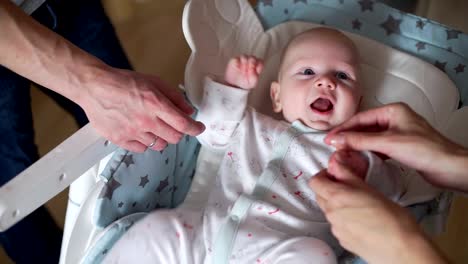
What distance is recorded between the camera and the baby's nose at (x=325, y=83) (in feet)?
3.54

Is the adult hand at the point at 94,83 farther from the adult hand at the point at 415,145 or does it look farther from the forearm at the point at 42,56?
the adult hand at the point at 415,145

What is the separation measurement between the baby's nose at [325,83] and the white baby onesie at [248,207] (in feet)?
0.31

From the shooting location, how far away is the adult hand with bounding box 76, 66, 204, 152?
0.90 metres

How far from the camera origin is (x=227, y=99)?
3.65 ft

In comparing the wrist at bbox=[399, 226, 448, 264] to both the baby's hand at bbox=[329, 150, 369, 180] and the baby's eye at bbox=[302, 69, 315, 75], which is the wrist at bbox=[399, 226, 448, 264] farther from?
the baby's eye at bbox=[302, 69, 315, 75]

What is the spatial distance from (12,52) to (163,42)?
1.01 m

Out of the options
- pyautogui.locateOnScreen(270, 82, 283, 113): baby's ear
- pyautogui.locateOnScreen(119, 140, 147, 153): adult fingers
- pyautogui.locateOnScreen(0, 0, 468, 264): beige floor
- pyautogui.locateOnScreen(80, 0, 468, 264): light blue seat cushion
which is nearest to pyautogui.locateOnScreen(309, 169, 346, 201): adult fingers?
pyautogui.locateOnScreen(80, 0, 468, 264): light blue seat cushion

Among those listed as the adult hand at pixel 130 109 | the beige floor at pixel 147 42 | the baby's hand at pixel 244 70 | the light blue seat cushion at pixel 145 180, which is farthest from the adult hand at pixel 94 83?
the beige floor at pixel 147 42

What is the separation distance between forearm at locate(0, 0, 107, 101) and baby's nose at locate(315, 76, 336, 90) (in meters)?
0.41

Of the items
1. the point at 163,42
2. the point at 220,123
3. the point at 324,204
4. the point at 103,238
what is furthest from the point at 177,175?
the point at 163,42

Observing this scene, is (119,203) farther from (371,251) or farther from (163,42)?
(163,42)

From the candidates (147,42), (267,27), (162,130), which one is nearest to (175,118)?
(162,130)

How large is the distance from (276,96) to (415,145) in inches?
16.1

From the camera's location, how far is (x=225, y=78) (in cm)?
114
